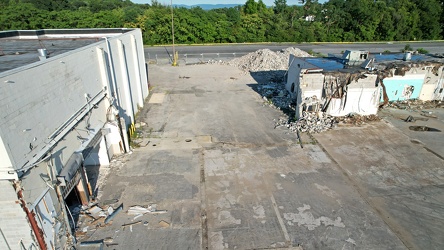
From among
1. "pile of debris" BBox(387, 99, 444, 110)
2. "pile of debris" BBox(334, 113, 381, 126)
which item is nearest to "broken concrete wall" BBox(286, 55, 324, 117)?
"pile of debris" BBox(334, 113, 381, 126)

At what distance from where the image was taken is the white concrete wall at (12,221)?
21.1 feet

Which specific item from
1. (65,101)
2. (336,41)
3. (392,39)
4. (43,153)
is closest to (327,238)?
(43,153)

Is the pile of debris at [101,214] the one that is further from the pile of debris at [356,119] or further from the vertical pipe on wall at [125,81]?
the pile of debris at [356,119]

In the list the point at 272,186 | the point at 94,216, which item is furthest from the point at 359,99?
the point at 94,216

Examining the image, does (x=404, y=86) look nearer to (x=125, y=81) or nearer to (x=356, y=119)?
(x=356, y=119)

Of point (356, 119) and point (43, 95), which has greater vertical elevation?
point (43, 95)

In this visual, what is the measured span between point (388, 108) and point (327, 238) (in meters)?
13.9

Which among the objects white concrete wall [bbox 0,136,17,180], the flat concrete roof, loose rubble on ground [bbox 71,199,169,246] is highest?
the flat concrete roof

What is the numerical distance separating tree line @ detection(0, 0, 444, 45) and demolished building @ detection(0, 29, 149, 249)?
3599 cm

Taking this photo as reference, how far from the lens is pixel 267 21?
157 ft

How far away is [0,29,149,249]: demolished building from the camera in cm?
640

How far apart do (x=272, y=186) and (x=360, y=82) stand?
32.6 feet

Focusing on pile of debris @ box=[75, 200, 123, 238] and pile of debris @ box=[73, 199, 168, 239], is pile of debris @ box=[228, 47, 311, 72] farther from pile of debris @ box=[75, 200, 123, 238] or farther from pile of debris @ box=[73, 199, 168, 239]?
pile of debris @ box=[75, 200, 123, 238]

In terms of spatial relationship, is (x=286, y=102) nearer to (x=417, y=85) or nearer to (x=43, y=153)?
(x=417, y=85)
